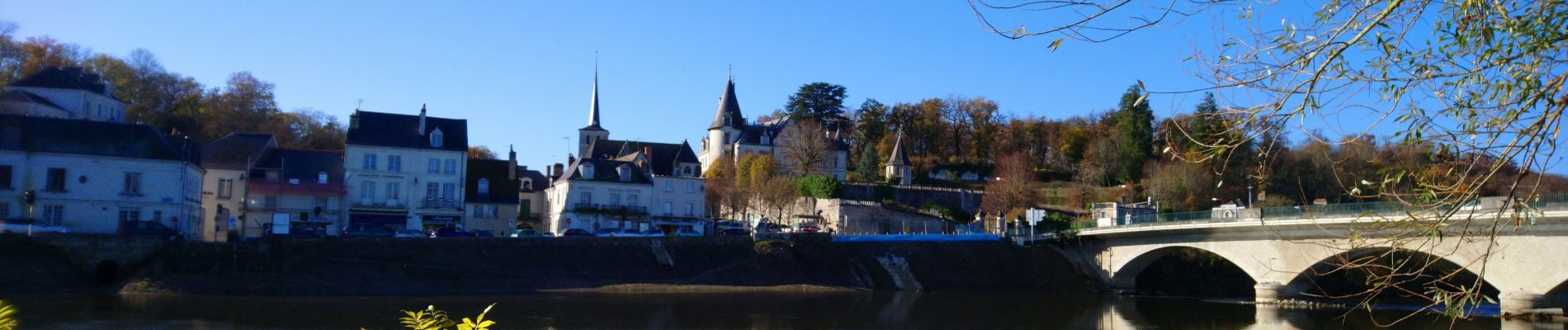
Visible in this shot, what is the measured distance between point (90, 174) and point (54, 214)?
185 centimetres

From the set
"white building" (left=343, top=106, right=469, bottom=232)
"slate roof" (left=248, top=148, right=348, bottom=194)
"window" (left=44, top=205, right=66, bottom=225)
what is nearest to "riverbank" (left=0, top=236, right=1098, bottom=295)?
"window" (left=44, top=205, right=66, bottom=225)

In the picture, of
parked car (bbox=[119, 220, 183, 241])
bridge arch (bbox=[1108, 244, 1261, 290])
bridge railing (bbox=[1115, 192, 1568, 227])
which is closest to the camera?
bridge railing (bbox=[1115, 192, 1568, 227])

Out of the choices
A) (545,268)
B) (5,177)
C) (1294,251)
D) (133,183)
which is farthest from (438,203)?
(1294,251)

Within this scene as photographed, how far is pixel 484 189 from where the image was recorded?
58.3 m

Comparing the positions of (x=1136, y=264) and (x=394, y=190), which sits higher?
(x=394, y=190)

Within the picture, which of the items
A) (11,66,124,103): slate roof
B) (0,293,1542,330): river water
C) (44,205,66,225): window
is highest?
(11,66,124,103): slate roof

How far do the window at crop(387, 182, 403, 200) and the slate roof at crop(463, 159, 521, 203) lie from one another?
13.2 ft

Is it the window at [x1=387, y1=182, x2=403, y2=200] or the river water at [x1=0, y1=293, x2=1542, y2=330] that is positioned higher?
the window at [x1=387, y1=182, x2=403, y2=200]

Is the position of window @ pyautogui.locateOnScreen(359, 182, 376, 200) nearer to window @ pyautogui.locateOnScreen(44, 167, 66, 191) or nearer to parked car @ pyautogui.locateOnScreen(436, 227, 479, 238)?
parked car @ pyautogui.locateOnScreen(436, 227, 479, 238)

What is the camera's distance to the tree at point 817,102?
90.6 metres

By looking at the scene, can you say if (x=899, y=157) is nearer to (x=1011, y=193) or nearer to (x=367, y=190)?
(x=1011, y=193)

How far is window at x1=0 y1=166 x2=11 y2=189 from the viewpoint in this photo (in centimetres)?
4309

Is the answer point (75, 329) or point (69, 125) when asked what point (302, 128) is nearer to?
point (69, 125)

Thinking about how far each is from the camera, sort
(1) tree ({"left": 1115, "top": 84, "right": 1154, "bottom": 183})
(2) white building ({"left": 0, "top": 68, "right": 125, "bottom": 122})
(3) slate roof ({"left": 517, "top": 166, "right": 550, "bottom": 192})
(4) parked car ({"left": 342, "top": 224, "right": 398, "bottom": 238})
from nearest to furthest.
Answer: (4) parked car ({"left": 342, "top": 224, "right": 398, "bottom": 238}) < (2) white building ({"left": 0, "top": 68, "right": 125, "bottom": 122}) < (3) slate roof ({"left": 517, "top": 166, "right": 550, "bottom": 192}) < (1) tree ({"left": 1115, "top": 84, "right": 1154, "bottom": 183})
